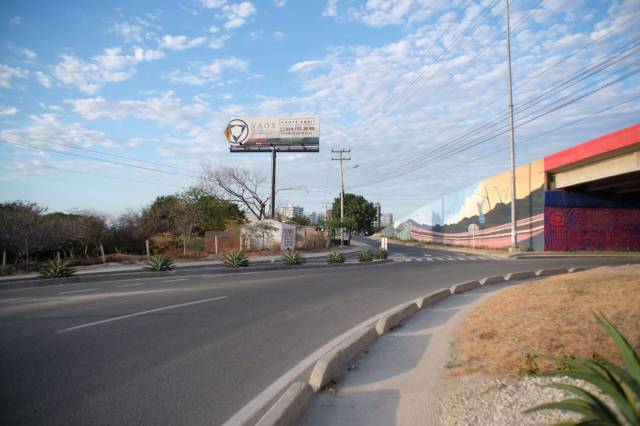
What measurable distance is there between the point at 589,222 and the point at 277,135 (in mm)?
29124

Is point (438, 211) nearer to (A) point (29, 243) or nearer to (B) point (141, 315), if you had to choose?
(A) point (29, 243)

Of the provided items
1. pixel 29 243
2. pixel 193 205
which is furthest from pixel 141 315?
pixel 193 205

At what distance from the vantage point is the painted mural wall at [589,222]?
3366 cm

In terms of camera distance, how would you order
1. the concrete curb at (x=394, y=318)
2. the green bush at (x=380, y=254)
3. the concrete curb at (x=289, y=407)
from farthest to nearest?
the green bush at (x=380, y=254) → the concrete curb at (x=394, y=318) → the concrete curb at (x=289, y=407)

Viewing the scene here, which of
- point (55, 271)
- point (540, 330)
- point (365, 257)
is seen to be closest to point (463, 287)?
point (540, 330)

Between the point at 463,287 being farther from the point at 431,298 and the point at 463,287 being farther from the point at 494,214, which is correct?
the point at 494,214

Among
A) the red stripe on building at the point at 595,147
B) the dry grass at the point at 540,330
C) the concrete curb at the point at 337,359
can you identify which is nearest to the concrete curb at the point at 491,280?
the dry grass at the point at 540,330

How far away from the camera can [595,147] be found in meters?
27.5

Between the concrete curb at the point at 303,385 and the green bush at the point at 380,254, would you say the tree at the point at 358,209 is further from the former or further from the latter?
the concrete curb at the point at 303,385

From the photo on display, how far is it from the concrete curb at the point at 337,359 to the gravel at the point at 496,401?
1207 millimetres

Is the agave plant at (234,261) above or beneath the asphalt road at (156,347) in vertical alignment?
above

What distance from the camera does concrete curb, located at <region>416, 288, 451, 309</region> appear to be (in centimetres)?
935

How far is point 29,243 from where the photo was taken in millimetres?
21859

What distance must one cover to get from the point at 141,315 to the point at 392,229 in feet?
249
